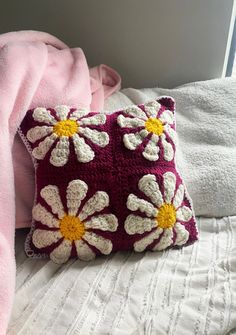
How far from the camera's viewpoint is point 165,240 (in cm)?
94

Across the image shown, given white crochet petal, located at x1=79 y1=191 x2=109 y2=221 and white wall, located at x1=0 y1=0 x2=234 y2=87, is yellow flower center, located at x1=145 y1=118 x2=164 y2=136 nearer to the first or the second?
white crochet petal, located at x1=79 y1=191 x2=109 y2=221

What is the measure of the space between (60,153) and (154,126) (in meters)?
0.21

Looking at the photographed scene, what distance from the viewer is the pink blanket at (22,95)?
875 millimetres

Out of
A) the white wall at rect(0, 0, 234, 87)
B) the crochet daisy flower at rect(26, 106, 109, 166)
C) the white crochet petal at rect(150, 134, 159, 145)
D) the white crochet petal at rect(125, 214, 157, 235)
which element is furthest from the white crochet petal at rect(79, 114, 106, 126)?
the white wall at rect(0, 0, 234, 87)

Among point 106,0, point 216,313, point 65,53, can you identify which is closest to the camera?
point 216,313

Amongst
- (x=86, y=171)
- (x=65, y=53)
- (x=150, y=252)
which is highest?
(x=65, y=53)

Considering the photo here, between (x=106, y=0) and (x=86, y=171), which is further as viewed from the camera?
(x=106, y=0)

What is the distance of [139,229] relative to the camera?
922 millimetres

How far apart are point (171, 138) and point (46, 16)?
619 millimetres

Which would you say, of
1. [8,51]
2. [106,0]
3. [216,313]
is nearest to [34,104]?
[8,51]

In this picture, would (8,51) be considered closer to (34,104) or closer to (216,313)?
(34,104)

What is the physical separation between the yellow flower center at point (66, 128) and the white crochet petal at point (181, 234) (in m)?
0.28

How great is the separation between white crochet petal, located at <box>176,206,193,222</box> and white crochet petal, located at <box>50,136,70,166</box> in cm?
26

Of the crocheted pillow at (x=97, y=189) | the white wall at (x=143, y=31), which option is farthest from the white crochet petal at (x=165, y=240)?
the white wall at (x=143, y=31)
